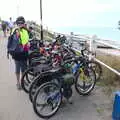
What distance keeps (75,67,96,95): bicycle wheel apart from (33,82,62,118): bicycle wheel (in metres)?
1.08

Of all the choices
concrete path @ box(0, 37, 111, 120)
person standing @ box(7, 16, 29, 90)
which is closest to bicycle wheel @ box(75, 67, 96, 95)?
concrete path @ box(0, 37, 111, 120)

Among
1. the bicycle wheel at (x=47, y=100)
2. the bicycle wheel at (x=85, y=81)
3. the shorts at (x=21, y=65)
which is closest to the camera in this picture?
the bicycle wheel at (x=47, y=100)

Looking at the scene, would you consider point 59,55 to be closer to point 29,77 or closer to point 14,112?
point 29,77

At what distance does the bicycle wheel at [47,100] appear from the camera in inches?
263

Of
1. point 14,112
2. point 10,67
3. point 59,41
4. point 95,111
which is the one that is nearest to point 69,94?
point 95,111

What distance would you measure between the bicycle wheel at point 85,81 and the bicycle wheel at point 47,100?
42.7 inches

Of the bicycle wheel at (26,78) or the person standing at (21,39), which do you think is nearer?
the bicycle wheel at (26,78)

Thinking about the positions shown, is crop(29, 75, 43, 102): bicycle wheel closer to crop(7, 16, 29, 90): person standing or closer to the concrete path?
the concrete path

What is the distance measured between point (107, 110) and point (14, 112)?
1.97 m

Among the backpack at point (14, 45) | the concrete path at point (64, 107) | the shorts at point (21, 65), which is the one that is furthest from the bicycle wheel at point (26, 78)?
the backpack at point (14, 45)

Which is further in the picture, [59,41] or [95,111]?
[59,41]

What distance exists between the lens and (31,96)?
710cm

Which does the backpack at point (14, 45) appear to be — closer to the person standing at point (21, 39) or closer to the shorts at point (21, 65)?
the person standing at point (21, 39)

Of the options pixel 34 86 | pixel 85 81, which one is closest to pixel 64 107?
pixel 34 86
